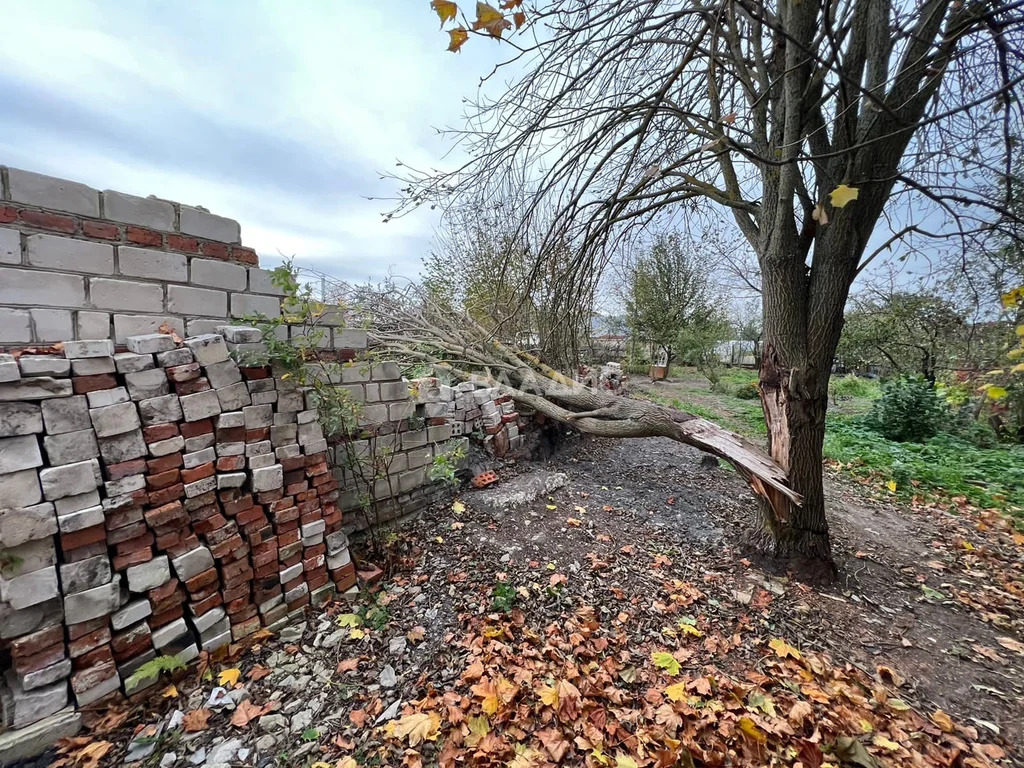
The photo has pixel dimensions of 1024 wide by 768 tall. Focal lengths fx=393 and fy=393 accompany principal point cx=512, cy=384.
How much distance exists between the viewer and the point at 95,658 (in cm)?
178

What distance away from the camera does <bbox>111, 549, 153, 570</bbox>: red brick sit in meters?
1.85

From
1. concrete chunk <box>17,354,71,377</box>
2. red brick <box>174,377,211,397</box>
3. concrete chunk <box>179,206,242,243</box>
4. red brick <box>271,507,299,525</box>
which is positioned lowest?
red brick <box>271,507,299,525</box>

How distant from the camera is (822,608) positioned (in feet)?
8.73

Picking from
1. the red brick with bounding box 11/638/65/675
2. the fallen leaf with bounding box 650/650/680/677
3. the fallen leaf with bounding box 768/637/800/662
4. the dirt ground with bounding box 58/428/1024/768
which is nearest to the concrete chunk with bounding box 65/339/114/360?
the red brick with bounding box 11/638/65/675

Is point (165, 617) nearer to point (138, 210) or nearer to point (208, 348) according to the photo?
point (208, 348)

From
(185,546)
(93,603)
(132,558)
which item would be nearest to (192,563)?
(185,546)

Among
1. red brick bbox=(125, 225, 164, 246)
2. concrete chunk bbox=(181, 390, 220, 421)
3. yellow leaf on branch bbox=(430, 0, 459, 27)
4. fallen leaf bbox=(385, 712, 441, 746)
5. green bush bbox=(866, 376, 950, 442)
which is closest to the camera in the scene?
yellow leaf on branch bbox=(430, 0, 459, 27)

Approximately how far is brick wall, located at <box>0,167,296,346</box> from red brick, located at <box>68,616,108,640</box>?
137 cm

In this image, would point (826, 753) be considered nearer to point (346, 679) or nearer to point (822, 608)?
point (822, 608)

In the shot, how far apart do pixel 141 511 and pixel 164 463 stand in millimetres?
237

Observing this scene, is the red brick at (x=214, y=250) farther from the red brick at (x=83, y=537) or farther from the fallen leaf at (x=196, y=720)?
the fallen leaf at (x=196, y=720)

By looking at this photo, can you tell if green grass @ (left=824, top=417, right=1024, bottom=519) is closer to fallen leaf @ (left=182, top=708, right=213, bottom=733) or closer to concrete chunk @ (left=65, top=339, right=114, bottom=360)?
fallen leaf @ (left=182, top=708, right=213, bottom=733)

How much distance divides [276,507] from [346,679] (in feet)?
3.42

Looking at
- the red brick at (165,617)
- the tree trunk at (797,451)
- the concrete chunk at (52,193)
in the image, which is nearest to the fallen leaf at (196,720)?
the red brick at (165,617)
